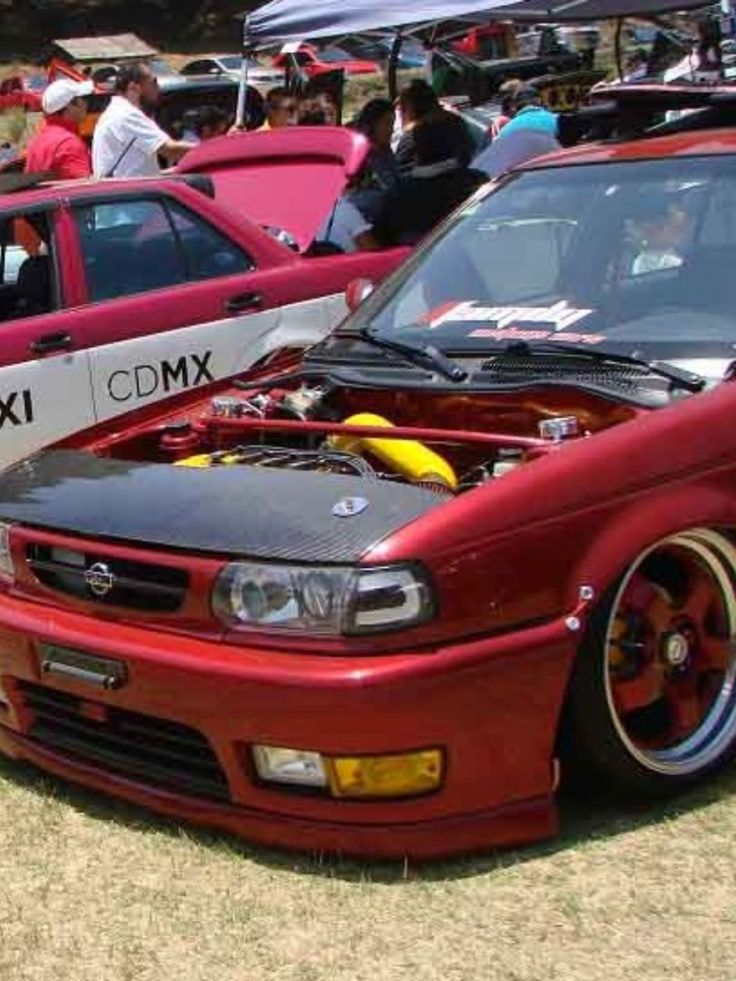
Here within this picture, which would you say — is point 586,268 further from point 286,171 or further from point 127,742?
point 286,171

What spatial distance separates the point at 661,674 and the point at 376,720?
0.84m

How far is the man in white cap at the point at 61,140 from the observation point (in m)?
8.49

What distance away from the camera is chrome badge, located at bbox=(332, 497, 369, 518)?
10.6 feet

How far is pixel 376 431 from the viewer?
3.72m

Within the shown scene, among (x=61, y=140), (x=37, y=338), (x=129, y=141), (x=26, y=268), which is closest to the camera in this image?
(x=37, y=338)

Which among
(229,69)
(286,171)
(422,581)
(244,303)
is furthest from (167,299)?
(229,69)

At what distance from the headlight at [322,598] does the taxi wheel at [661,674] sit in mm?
450

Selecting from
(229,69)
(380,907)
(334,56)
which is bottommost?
(229,69)

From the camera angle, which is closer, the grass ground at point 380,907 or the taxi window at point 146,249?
the grass ground at point 380,907

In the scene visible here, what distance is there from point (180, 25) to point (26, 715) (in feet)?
160

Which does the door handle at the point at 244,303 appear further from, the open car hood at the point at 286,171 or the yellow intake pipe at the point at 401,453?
the yellow intake pipe at the point at 401,453

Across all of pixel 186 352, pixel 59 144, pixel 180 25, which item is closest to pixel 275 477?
pixel 186 352

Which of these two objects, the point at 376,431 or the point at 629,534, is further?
the point at 376,431

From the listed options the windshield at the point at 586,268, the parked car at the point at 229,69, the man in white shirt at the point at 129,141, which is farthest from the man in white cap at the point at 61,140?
the parked car at the point at 229,69
